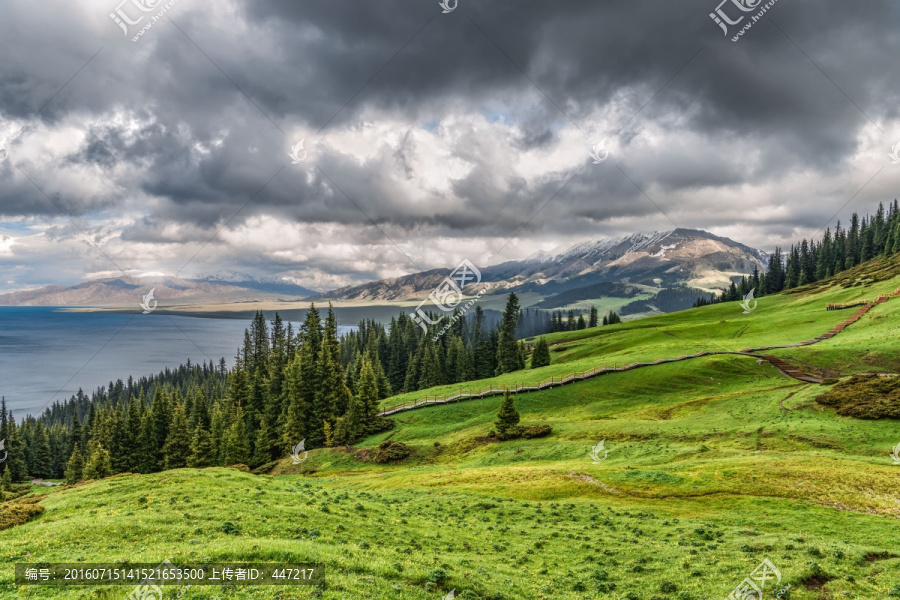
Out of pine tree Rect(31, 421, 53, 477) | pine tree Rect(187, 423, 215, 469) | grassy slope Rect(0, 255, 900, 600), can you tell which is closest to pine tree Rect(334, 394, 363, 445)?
grassy slope Rect(0, 255, 900, 600)

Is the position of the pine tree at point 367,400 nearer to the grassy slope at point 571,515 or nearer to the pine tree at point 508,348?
the grassy slope at point 571,515

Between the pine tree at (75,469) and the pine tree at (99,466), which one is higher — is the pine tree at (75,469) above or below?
below

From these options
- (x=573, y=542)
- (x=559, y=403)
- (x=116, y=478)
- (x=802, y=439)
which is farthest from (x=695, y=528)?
(x=559, y=403)

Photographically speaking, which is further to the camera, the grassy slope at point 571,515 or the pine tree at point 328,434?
the pine tree at point 328,434

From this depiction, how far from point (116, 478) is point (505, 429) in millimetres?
36010
